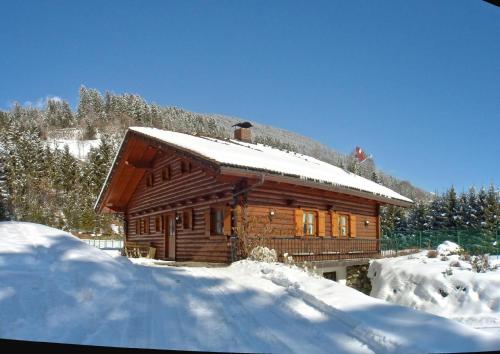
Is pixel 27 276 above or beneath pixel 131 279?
above

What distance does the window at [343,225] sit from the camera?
1523 centimetres

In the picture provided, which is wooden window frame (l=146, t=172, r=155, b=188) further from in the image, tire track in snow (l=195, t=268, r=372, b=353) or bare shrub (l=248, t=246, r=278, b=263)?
tire track in snow (l=195, t=268, r=372, b=353)

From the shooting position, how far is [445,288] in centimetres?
1069

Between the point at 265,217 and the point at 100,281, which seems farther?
the point at 265,217

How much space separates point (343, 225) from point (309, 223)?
2.46 metres

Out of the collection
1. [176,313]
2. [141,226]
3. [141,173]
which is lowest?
[176,313]

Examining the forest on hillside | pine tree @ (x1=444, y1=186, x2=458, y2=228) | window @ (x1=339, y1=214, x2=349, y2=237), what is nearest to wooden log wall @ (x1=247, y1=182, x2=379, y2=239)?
window @ (x1=339, y1=214, x2=349, y2=237)

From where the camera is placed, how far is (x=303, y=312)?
5.46 metres

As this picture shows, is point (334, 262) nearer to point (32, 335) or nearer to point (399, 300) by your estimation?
point (399, 300)

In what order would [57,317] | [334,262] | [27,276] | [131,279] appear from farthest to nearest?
[334,262] < [131,279] < [27,276] < [57,317]

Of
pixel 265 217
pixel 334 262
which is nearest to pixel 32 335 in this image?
pixel 265 217

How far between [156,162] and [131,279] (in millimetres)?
10730

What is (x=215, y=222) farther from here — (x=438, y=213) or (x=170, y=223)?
(x=438, y=213)

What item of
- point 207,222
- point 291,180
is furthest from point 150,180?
point 291,180
